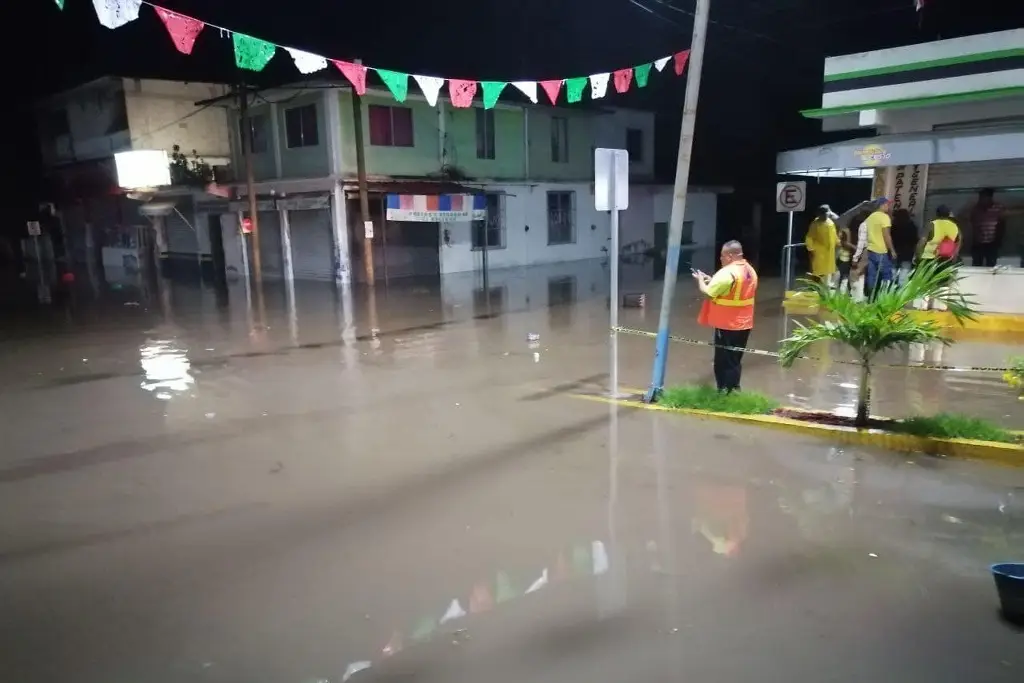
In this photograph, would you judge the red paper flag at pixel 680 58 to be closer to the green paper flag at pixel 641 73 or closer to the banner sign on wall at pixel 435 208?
the green paper flag at pixel 641 73

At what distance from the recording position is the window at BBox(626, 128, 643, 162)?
31.2m

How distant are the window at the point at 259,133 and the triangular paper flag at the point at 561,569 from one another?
2270cm

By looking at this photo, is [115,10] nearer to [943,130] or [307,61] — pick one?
[307,61]

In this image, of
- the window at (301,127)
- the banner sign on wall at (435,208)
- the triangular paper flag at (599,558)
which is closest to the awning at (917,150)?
the triangular paper flag at (599,558)

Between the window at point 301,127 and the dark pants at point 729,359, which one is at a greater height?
the window at point 301,127

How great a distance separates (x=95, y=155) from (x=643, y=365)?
2939 centimetres

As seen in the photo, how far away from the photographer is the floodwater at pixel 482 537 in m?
3.67

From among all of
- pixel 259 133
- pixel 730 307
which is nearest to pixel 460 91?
pixel 730 307

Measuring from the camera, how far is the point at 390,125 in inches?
907

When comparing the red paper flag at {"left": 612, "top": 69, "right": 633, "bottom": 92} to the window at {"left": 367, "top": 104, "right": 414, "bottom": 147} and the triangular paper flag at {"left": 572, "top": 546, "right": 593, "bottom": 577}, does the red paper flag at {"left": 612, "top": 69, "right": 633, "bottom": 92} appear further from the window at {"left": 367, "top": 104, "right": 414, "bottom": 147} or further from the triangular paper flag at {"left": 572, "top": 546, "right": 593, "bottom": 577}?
the window at {"left": 367, "top": 104, "right": 414, "bottom": 147}

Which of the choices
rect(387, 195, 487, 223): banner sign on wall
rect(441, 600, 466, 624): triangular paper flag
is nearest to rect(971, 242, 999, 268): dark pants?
rect(441, 600, 466, 624): triangular paper flag

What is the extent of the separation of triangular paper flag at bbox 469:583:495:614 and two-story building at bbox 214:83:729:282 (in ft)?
55.4

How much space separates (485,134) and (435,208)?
5175 mm

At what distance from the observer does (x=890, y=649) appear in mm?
3594
